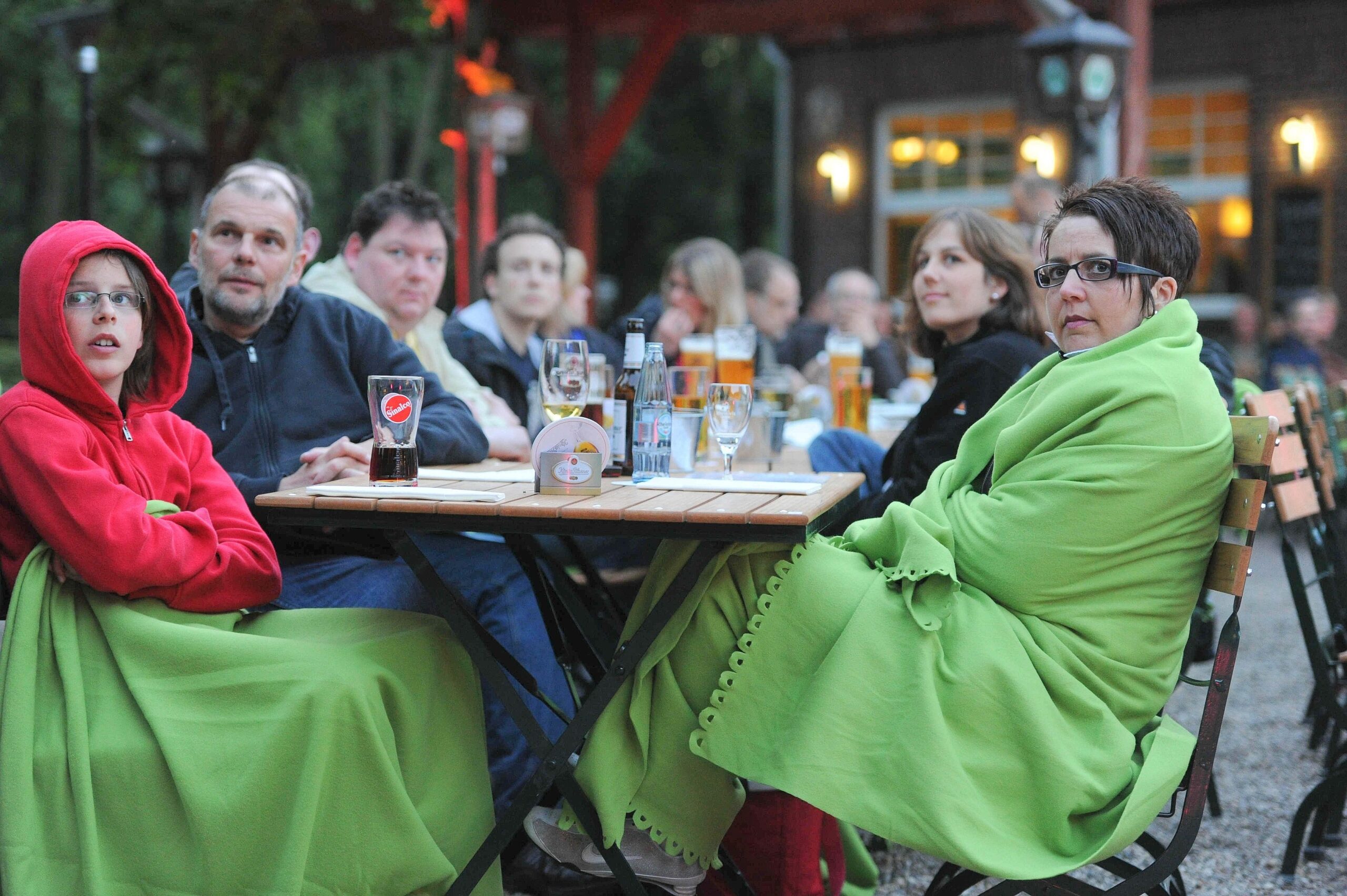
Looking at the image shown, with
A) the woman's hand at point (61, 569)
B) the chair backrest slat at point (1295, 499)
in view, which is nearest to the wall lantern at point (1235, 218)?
the chair backrest slat at point (1295, 499)

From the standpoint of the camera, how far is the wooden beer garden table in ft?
6.31

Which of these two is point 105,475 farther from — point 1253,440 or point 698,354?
point 698,354

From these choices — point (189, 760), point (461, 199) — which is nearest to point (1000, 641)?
point (189, 760)

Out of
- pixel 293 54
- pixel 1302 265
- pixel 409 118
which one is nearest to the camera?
pixel 293 54

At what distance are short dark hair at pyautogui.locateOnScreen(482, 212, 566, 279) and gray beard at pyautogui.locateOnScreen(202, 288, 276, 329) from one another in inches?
55.4

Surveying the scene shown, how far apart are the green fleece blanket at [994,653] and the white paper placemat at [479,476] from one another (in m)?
0.47

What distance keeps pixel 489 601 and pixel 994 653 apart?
46.6 inches

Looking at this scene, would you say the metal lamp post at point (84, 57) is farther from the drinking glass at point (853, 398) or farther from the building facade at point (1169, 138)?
the building facade at point (1169, 138)

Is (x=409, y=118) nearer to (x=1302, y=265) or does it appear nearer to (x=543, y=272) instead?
(x=1302, y=265)

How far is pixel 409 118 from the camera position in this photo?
17891 mm

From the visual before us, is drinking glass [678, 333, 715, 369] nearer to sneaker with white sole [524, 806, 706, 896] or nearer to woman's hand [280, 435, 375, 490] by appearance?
woman's hand [280, 435, 375, 490]

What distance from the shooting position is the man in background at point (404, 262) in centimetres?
355

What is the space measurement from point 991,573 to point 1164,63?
10899mm

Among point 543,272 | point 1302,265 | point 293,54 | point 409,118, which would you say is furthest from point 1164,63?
point 409,118
